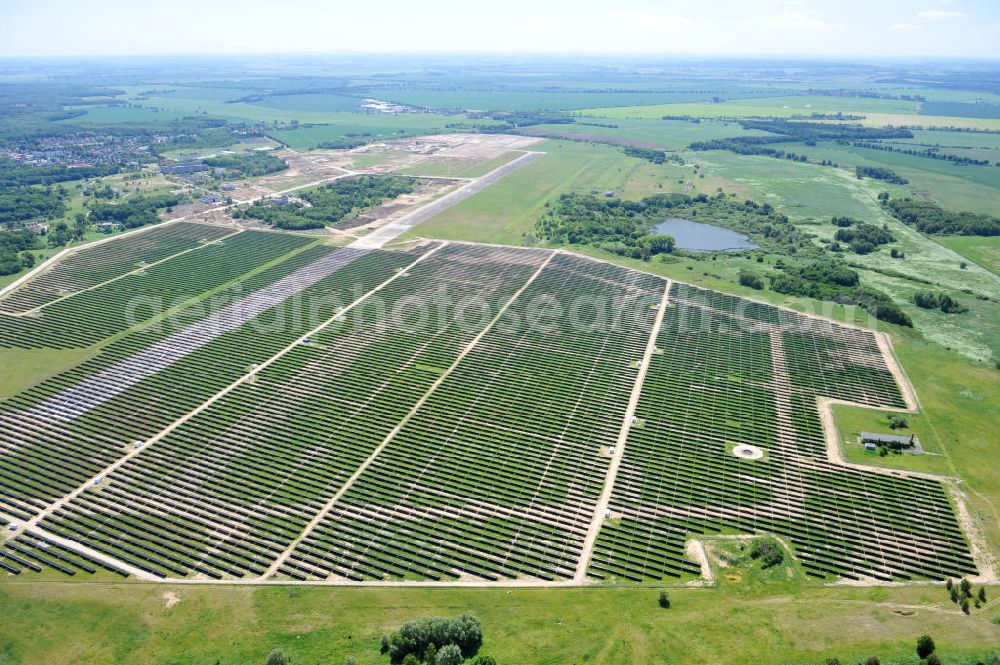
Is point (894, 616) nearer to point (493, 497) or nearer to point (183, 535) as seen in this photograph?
point (493, 497)

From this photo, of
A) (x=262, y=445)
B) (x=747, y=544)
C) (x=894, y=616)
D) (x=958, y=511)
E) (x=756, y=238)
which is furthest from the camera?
(x=756, y=238)

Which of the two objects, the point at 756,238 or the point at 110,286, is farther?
the point at 756,238

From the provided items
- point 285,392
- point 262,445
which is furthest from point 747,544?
point 285,392

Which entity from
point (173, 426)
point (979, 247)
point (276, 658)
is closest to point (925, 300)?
point (979, 247)

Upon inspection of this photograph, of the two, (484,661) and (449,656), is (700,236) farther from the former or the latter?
(449,656)

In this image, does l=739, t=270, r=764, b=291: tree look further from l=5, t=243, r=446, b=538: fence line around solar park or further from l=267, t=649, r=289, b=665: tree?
l=267, t=649, r=289, b=665: tree

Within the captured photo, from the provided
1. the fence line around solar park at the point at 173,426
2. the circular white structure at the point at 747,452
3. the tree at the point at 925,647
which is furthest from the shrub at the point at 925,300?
the fence line around solar park at the point at 173,426

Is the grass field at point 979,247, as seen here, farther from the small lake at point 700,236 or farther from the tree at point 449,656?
the tree at point 449,656
